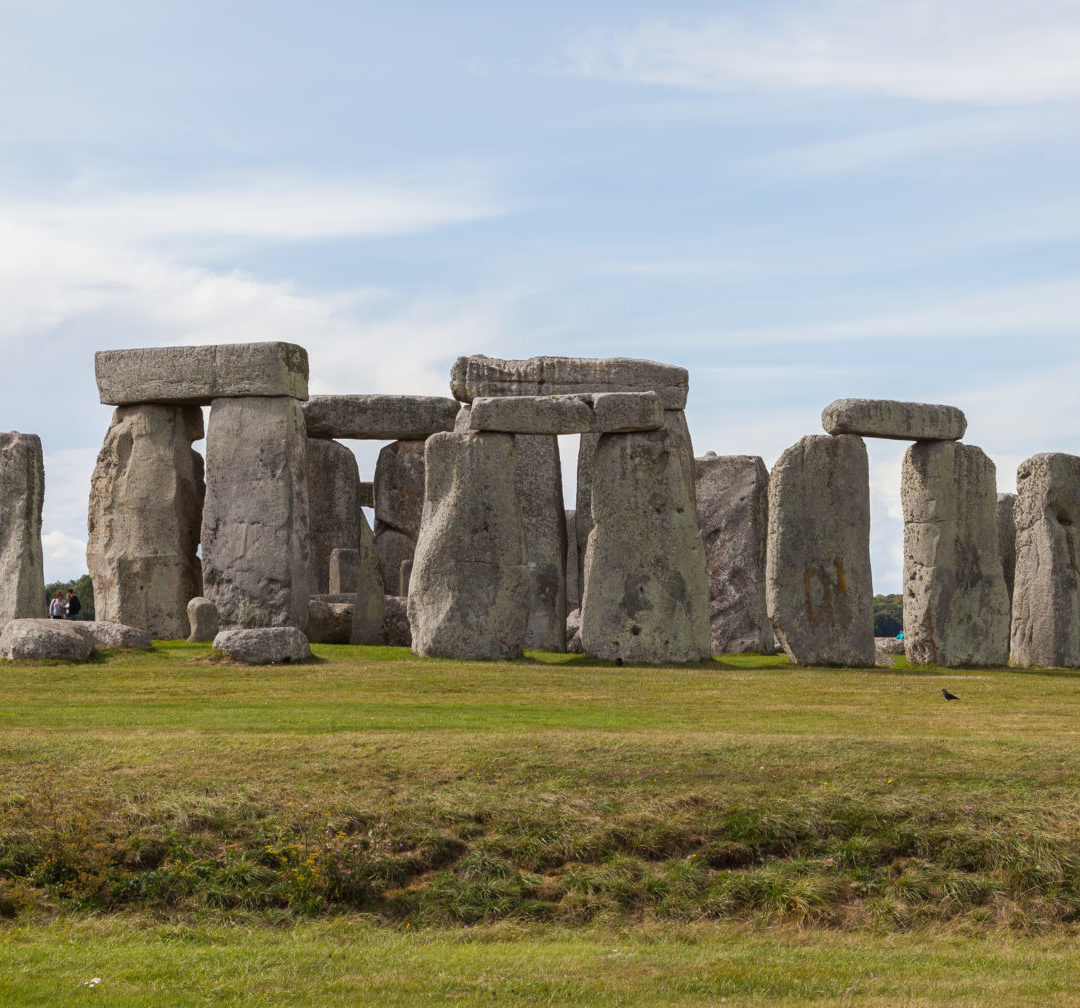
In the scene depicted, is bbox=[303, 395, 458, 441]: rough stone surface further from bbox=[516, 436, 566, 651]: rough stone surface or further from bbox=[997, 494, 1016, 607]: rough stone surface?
bbox=[997, 494, 1016, 607]: rough stone surface

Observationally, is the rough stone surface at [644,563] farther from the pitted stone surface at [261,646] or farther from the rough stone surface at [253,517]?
the rough stone surface at [253,517]

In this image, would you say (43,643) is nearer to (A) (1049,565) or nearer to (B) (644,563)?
(B) (644,563)

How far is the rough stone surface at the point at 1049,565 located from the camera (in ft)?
80.7

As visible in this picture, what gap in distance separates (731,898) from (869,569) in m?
12.0

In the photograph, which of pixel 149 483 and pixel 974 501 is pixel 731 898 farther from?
pixel 149 483

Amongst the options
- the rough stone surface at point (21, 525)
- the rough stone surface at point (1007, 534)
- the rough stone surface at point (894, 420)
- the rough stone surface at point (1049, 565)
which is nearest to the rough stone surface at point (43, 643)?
the rough stone surface at point (21, 525)

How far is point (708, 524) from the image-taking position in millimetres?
27859

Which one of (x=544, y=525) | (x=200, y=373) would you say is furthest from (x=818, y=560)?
(x=200, y=373)

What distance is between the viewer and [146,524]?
83.9ft

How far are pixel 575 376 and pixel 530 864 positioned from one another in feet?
52.1

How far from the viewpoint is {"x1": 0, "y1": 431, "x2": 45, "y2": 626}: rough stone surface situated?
Answer: 24.0m

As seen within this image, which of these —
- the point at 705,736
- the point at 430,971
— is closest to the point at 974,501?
the point at 705,736

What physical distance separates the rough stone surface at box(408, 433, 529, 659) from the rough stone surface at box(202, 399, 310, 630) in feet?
10.8

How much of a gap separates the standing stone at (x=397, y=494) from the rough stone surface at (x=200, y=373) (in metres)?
6.12
